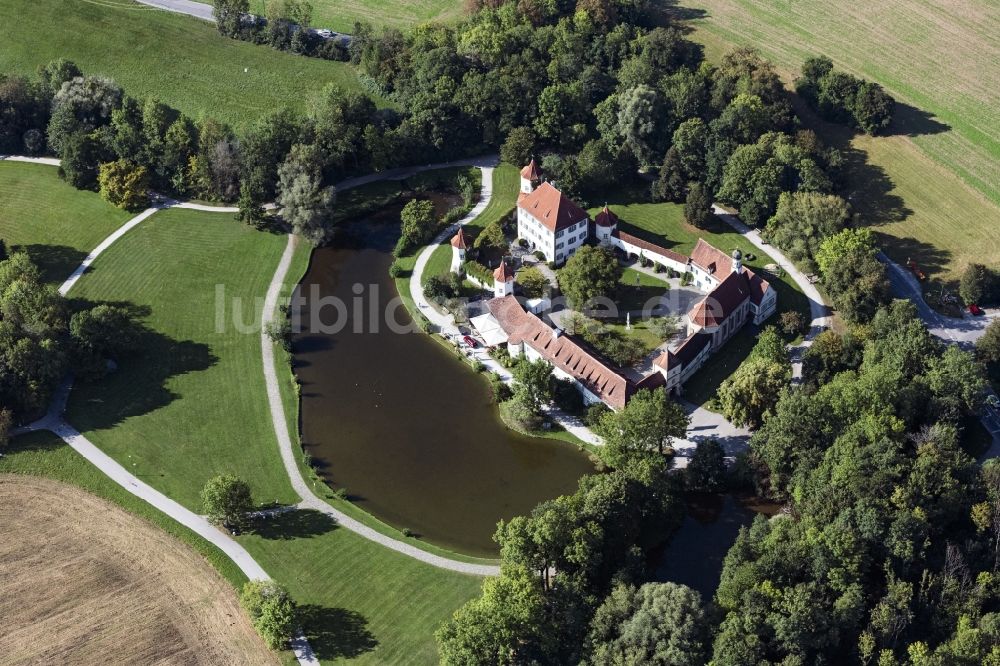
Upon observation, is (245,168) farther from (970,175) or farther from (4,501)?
(970,175)

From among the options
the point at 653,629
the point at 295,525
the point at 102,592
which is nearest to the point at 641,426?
the point at 653,629

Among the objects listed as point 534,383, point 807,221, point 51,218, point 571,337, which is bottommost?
point 51,218

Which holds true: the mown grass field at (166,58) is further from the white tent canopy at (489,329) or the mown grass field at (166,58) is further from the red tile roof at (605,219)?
the white tent canopy at (489,329)

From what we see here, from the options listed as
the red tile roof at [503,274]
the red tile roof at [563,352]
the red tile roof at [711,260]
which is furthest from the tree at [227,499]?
the red tile roof at [711,260]

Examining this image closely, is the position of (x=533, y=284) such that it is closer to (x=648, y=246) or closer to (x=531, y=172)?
(x=648, y=246)

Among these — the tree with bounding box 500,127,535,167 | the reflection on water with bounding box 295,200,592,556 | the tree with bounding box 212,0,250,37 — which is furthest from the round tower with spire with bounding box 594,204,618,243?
the tree with bounding box 212,0,250,37

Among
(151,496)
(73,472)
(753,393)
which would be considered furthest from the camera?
(73,472)
